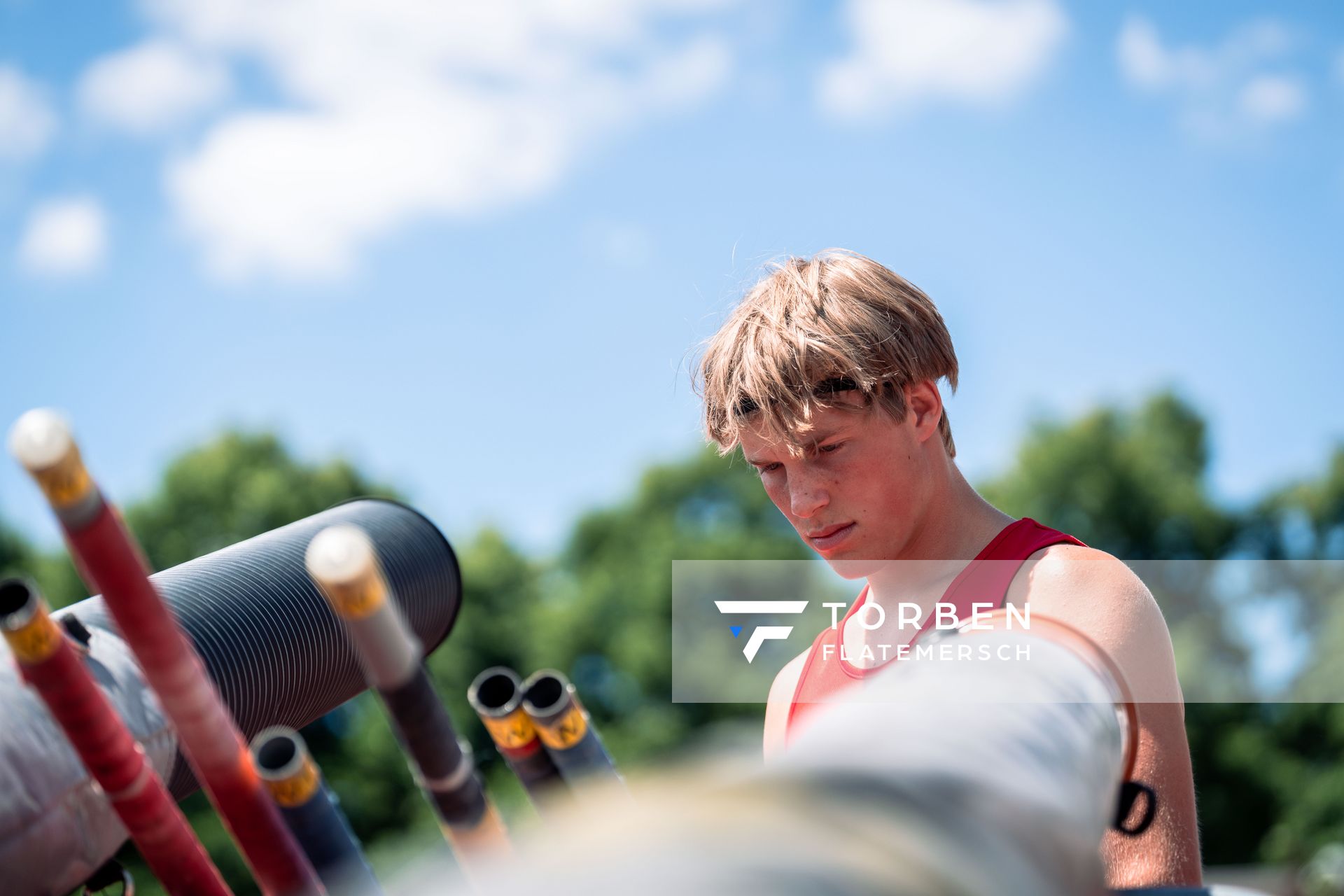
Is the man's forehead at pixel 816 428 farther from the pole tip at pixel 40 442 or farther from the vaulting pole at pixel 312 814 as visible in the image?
the pole tip at pixel 40 442

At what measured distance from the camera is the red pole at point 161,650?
872 mm

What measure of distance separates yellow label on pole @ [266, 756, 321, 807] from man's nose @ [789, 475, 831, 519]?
151cm

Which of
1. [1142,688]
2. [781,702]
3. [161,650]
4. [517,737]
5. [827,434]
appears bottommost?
[781,702]

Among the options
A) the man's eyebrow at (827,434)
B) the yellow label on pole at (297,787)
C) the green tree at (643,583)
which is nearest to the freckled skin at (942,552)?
the man's eyebrow at (827,434)

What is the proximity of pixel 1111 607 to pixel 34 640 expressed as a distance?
1.59 meters

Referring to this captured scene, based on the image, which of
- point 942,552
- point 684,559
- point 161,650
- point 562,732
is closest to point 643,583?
point 684,559

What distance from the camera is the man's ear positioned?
2430 mm

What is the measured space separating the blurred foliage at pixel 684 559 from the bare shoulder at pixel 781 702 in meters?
20.5

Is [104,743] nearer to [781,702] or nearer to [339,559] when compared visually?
[339,559]

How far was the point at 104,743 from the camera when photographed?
101 cm

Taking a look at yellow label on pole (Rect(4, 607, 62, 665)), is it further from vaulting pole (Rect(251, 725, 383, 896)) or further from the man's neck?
the man's neck

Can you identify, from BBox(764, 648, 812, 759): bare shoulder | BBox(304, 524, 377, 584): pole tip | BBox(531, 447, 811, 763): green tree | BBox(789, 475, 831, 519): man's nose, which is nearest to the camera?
BBox(304, 524, 377, 584): pole tip

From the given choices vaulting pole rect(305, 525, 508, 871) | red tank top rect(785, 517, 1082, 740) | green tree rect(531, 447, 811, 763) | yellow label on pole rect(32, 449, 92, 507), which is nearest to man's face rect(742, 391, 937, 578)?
red tank top rect(785, 517, 1082, 740)

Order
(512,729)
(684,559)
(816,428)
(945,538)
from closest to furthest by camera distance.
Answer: (512,729)
(816,428)
(945,538)
(684,559)
